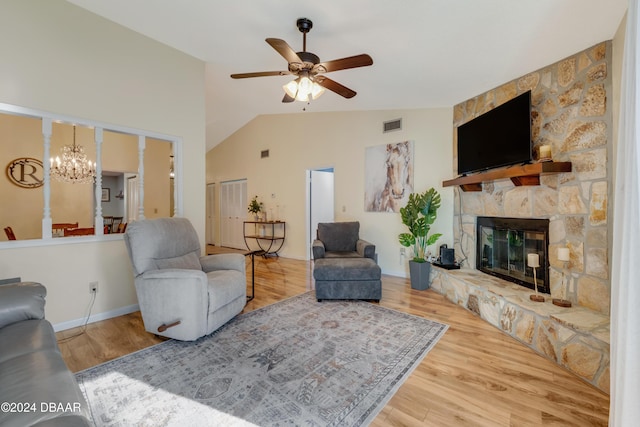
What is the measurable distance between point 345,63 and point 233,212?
5722mm

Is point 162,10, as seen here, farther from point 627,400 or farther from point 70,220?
point 70,220

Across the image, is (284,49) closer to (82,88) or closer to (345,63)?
(345,63)

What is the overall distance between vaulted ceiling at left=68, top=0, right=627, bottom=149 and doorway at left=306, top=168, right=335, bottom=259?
89.6 inches

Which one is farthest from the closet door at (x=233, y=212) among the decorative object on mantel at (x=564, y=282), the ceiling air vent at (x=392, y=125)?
the decorative object on mantel at (x=564, y=282)

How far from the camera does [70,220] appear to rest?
16.8 ft

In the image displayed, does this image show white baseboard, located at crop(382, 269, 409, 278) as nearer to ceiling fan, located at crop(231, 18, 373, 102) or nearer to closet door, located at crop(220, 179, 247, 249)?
ceiling fan, located at crop(231, 18, 373, 102)

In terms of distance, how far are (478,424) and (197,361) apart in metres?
1.83

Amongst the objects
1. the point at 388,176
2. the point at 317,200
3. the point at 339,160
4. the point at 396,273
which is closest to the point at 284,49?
the point at 388,176

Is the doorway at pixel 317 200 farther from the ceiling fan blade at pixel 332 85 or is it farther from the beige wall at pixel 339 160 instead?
the ceiling fan blade at pixel 332 85

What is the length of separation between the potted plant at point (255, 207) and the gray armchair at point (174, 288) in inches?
140

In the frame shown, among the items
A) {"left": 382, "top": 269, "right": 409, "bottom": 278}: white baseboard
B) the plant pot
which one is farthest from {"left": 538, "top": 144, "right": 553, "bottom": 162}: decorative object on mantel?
{"left": 382, "top": 269, "right": 409, "bottom": 278}: white baseboard

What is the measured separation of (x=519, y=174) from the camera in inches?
103

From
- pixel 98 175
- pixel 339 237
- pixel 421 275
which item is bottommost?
pixel 421 275

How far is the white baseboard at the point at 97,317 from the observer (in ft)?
8.25
